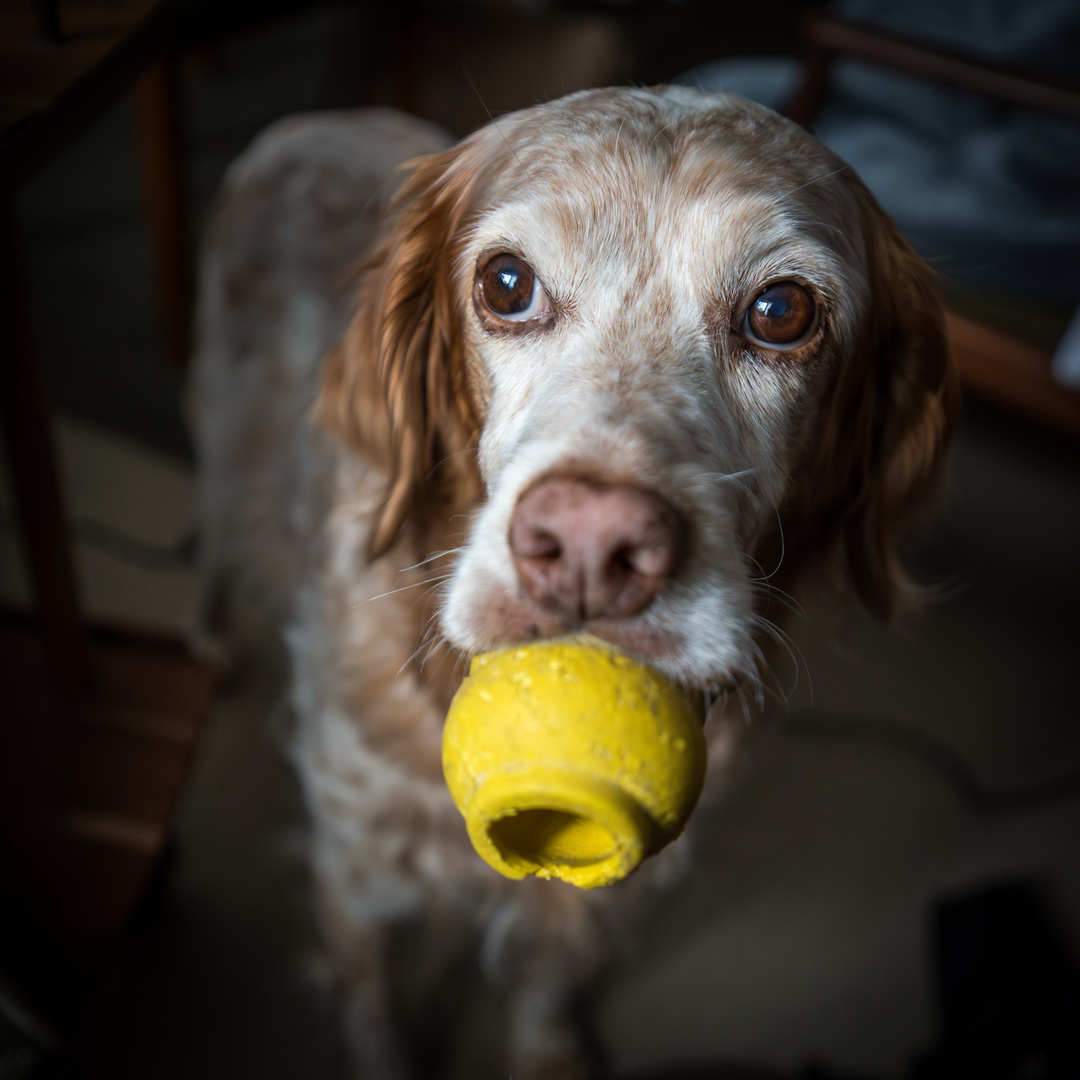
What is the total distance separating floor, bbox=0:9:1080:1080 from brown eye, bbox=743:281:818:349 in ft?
0.93

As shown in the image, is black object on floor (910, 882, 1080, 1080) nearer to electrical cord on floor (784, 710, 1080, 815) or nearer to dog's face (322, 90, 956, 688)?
electrical cord on floor (784, 710, 1080, 815)

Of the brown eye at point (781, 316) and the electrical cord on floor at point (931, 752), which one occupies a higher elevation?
the brown eye at point (781, 316)

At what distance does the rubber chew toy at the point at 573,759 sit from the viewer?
457 millimetres

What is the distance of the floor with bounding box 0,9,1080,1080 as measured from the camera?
1419 millimetres

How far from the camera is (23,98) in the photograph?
0.72 metres

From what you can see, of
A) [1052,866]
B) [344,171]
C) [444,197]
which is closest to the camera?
[444,197]

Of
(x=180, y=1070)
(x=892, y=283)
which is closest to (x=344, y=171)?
(x=892, y=283)

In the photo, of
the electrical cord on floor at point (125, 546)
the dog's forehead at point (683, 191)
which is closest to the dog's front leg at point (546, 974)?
the dog's forehead at point (683, 191)

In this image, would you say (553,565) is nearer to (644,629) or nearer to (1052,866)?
(644,629)

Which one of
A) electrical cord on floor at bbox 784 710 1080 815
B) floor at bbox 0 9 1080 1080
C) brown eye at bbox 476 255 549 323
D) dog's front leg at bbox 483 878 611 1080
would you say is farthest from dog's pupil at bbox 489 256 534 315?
electrical cord on floor at bbox 784 710 1080 815

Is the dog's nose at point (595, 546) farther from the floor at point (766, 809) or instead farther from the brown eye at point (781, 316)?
the floor at point (766, 809)

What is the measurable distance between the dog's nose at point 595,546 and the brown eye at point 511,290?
0.85 feet

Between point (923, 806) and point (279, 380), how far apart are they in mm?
1595

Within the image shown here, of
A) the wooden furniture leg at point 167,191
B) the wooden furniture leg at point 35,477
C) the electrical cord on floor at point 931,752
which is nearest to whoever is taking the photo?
the wooden furniture leg at point 35,477
